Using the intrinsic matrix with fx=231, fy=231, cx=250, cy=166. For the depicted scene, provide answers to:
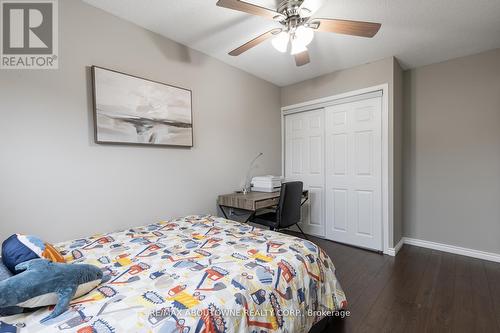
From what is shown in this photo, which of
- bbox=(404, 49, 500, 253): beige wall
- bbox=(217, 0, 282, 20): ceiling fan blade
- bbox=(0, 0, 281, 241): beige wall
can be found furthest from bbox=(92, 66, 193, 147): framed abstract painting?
bbox=(404, 49, 500, 253): beige wall

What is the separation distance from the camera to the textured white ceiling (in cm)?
188

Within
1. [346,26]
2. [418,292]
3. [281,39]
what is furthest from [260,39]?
[418,292]

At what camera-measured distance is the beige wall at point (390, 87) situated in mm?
2762

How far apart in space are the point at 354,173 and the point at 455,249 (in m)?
1.48

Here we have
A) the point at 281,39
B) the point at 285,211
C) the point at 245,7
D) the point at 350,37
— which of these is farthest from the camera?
the point at 285,211

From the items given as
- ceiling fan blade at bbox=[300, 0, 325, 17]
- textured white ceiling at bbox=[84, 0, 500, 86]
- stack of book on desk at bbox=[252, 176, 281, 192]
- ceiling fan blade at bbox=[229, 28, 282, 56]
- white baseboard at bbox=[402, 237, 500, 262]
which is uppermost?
textured white ceiling at bbox=[84, 0, 500, 86]

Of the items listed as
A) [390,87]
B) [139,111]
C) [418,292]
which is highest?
[390,87]

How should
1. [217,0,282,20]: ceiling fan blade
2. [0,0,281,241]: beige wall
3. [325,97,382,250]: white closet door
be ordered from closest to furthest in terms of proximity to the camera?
[217,0,282,20]: ceiling fan blade < [0,0,281,241]: beige wall < [325,97,382,250]: white closet door

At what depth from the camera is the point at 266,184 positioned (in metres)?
3.09

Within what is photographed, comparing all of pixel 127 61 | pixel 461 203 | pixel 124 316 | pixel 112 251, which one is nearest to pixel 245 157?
pixel 127 61

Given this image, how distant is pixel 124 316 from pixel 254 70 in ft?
9.95

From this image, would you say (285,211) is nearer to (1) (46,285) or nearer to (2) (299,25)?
(2) (299,25)

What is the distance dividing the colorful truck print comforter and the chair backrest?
0.80 m

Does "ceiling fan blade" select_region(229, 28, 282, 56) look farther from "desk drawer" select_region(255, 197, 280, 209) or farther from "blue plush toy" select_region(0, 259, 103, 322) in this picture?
"blue plush toy" select_region(0, 259, 103, 322)
